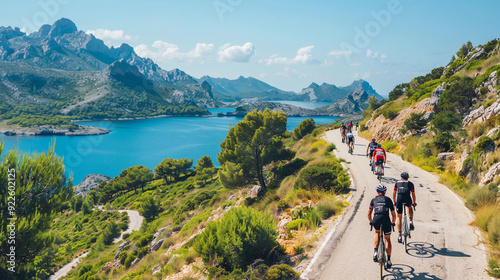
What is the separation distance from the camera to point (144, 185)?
93625 millimetres

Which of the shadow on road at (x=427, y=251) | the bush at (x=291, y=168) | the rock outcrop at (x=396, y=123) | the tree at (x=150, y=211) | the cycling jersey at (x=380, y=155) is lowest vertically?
the tree at (x=150, y=211)

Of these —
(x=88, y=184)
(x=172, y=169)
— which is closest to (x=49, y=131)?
(x=88, y=184)

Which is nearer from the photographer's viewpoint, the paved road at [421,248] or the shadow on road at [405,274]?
the shadow on road at [405,274]

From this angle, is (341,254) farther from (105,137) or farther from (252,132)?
(105,137)

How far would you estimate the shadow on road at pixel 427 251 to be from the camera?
7.75 meters

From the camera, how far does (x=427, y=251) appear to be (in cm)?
800

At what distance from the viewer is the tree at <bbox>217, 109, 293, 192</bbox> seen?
26.4m

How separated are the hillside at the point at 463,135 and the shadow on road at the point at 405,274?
1655 mm

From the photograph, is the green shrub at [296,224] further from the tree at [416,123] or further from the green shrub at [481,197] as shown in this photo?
the tree at [416,123]

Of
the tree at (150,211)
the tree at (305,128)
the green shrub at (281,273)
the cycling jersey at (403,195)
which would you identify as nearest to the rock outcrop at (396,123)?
the tree at (305,128)

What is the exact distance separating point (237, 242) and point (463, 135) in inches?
A: 656

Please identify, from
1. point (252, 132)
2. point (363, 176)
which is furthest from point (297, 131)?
point (363, 176)

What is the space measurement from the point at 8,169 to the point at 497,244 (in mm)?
19178

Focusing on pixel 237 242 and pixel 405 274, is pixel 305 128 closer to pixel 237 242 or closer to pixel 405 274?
pixel 237 242
